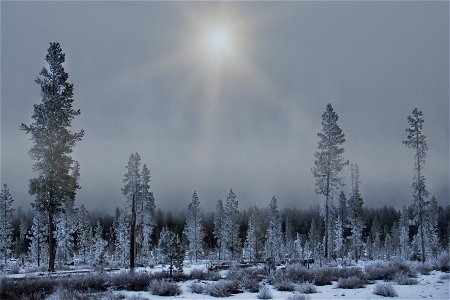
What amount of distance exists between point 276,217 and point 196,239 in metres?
17.5

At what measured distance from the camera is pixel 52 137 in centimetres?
2778

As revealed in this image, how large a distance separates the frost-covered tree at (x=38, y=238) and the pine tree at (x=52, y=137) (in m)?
25.3

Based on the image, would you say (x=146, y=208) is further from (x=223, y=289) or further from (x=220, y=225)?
(x=223, y=289)

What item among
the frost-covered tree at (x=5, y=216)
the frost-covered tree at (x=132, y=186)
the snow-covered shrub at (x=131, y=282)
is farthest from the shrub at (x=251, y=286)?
the frost-covered tree at (x=5, y=216)

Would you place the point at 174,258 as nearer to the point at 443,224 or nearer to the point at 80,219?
the point at 80,219

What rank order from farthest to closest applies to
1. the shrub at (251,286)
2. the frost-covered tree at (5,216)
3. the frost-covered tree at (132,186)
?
1. the frost-covered tree at (5,216)
2. the frost-covered tree at (132,186)
3. the shrub at (251,286)

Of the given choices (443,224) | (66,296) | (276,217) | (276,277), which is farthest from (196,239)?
(443,224)

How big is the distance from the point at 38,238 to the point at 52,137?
45.2 m

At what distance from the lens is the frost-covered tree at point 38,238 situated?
183 ft

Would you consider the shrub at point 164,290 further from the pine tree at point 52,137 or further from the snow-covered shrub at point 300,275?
the pine tree at point 52,137

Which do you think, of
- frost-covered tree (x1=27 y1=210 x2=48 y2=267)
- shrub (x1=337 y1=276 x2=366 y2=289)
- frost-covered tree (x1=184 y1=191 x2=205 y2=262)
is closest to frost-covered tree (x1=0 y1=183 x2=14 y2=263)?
frost-covered tree (x1=27 y1=210 x2=48 y2=267)

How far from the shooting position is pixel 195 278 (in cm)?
2372

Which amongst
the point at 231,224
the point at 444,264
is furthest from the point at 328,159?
the point at 231,224

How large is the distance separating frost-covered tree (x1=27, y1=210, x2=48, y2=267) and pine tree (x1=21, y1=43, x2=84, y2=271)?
2532 centimetres
